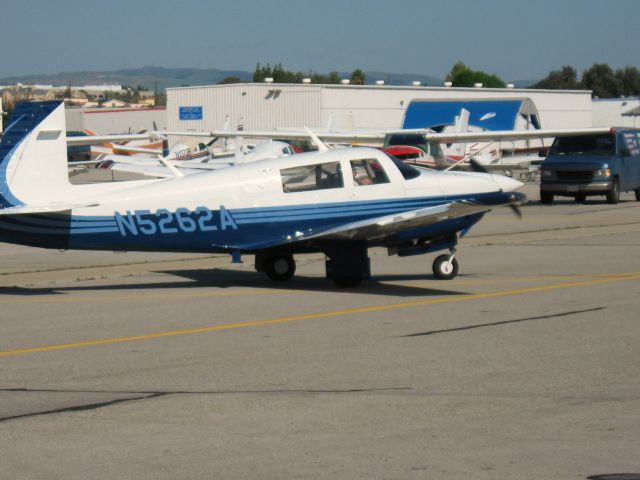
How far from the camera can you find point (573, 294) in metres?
13.8

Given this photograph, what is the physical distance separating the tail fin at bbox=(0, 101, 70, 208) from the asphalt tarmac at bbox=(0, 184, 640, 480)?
1394 mm

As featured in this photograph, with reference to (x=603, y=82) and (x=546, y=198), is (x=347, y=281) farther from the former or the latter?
(x=603, y=82)

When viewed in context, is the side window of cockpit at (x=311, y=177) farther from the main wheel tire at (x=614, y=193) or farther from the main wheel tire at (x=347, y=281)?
the main wheel tire at (x=614, y=193)

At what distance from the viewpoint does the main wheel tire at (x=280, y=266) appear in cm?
1541

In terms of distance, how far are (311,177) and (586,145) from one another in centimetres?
2015

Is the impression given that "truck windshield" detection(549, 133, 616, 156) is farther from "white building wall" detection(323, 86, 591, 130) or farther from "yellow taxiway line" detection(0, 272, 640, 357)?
"white building wall" detection(323, 86, 591, 130)

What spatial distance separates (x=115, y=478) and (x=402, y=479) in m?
1.63

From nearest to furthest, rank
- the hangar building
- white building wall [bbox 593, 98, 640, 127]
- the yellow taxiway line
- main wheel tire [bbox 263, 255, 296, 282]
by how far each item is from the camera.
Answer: the yellow taxiway line < main wheel tire [bbox 263, 255, 296, 282] < the hangar building < white building wall [bbox 593, 98, 640, 127]

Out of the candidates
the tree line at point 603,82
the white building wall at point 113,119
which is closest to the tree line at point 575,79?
the tree line at point 603,82

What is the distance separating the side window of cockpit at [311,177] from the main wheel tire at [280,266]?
1.35m

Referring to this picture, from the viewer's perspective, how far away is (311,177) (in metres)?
14.5

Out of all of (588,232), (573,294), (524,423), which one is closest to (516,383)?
(524,423)

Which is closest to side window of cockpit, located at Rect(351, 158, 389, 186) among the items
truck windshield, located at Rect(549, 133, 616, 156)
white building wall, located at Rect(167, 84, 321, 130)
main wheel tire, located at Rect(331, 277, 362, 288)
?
main wheel tire, located at Rect(331, 277, 362, 288)

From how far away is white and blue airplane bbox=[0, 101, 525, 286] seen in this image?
13.4m
